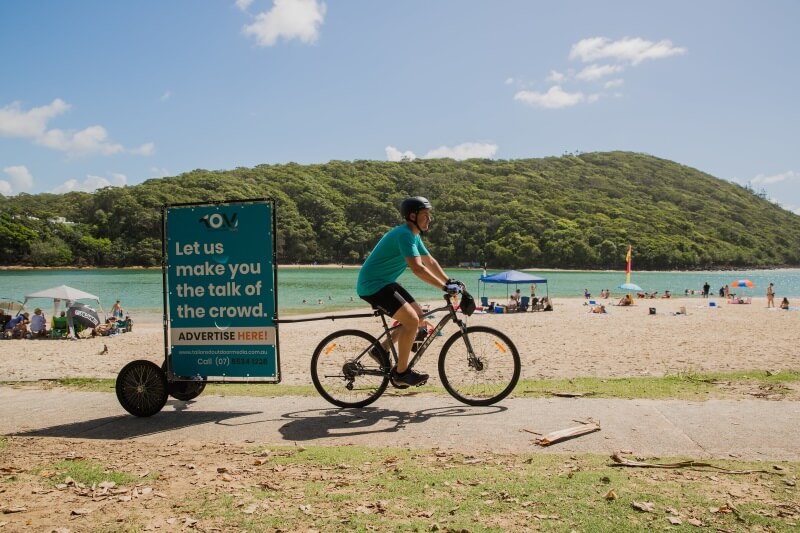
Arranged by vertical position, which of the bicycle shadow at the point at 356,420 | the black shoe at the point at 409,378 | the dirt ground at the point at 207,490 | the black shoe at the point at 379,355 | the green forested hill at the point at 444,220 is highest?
the green forested hill at the point at 444,220

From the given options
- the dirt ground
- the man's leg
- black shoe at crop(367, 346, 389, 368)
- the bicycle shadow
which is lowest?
the bicycle shadow

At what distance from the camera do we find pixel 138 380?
5.71 m

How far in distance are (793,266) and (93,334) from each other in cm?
19011

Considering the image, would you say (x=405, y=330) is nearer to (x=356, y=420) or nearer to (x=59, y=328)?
(x=356, y=420)

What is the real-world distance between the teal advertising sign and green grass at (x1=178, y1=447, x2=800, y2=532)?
6.93ft

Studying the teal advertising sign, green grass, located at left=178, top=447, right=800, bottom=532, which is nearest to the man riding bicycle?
the teal advertising sign

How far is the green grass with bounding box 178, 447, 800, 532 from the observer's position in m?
Result: 2.85

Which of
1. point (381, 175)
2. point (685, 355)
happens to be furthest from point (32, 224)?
point (685, 355)

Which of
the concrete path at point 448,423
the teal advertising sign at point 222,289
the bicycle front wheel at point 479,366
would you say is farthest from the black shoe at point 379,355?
the teal advertising sign at point 222,289

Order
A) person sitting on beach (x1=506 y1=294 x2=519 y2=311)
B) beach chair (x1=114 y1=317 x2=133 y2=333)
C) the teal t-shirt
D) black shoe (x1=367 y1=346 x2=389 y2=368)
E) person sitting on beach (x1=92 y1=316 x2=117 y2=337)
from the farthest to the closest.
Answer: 1. person sitting on beach (x1=506 y1=294 x2=519 y2=311)
2. beach chair (x1=114 y1=317 x2=133 y2=333)
3. person sitting on beach (x1=92 y1=316 x2=117 y2=337)
4. black shoe (x1=367 y1=346 x2=389 y2=368)
5. the teal t-shirt

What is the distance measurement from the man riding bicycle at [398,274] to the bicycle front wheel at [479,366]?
13.7 inches

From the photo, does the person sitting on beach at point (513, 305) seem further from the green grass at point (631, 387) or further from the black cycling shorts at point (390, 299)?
the black cycling shorts at point (390, 299)

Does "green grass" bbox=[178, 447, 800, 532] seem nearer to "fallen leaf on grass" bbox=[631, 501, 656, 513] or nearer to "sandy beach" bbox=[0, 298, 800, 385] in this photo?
"fallen leaf on grass" bbox=[631, 501, 656, 513]

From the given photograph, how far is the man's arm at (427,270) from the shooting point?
5344mm
